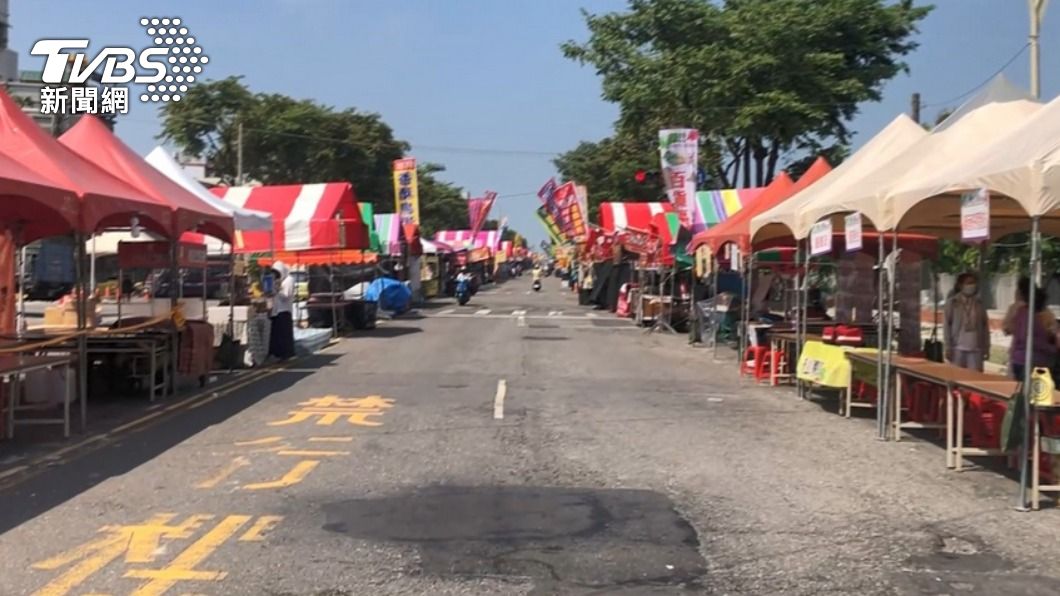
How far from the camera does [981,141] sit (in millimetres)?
11445

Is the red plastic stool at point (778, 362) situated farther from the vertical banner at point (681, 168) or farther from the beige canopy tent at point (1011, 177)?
the vertical banner at point (681, 168)

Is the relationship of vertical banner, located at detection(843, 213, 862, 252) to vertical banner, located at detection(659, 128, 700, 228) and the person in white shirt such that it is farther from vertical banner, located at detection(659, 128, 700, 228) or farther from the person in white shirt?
vertical banner, located at detection(659, 128, 700, 228)

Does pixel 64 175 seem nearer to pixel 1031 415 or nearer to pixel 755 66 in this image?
pixel 1031 415

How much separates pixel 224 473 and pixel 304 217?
50.0ft

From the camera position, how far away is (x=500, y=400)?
14.0 m

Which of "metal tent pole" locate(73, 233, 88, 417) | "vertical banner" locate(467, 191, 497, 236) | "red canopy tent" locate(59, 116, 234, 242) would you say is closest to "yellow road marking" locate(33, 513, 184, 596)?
"metal tent pole" locate(73, 233, 88, 417)

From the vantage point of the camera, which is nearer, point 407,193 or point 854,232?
point 854,232

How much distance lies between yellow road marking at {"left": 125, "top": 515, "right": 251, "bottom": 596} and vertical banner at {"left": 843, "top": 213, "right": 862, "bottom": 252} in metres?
8.13

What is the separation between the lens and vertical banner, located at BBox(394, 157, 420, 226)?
135 feet

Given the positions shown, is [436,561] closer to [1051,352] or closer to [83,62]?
[1051,352]

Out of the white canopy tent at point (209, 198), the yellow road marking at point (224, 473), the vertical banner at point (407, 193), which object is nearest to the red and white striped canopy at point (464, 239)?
the vertical banner at point (407, 193)

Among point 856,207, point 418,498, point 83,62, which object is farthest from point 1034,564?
point 83,62

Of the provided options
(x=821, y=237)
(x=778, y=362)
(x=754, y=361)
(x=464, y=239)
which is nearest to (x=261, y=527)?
(x=821, y=237)

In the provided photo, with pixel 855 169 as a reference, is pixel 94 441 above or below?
below
